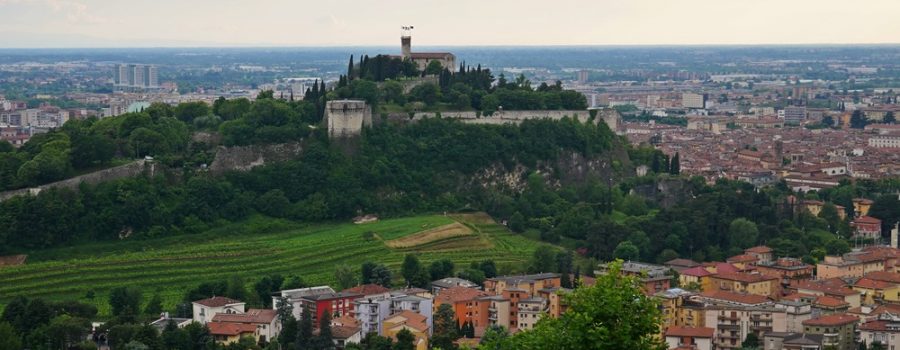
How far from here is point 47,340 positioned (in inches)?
1287

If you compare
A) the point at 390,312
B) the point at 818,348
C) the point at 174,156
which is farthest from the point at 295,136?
the point at 818,348

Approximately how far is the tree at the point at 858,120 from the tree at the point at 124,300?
6629cm

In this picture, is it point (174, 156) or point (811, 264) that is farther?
point (174, 156)

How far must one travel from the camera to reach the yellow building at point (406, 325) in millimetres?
33953

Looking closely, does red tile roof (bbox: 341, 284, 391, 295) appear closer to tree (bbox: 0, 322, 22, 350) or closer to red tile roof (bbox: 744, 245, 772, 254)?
tree (bbox: 0, 322, 22, 350)

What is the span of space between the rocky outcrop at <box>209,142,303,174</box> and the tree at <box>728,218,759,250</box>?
12.7m

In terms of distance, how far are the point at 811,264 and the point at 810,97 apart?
288ft

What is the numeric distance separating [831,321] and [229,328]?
39.2ft

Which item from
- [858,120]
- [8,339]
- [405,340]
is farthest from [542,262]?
[858,120]

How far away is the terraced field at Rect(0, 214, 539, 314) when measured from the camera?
3916cm

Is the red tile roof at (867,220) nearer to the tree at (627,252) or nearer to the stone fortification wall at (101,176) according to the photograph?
the tree at (627,252)

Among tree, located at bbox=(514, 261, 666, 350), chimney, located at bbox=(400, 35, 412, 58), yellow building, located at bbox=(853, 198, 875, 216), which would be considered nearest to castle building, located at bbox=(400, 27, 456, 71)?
chimney, located at bbox=(400, 35, 412, 58)

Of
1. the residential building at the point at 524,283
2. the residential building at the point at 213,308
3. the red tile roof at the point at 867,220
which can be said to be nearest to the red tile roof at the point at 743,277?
the residential building at the point at 524,283

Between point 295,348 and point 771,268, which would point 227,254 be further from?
point 771,268
